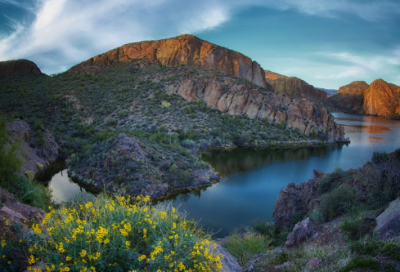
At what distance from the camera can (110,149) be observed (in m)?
22.4

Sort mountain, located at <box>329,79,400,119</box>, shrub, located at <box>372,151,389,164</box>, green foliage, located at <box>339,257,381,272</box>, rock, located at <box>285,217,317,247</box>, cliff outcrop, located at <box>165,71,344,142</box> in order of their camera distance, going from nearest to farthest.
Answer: green foliage, located at <box>339,257,381,272</box>, rock, located at <box>285,217,317,247</box>, shrub, located at <box>372,151,389,164</box>, cliff outcrop, located at <box>165,71,344,142</box>, mountain, located at <box>329,79,400,119</box>

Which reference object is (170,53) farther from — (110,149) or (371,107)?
(371,107)

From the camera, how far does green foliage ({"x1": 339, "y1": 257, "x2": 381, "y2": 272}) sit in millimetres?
4207

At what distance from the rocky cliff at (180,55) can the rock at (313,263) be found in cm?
7070

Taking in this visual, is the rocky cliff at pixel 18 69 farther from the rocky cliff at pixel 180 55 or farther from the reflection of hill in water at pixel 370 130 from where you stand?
the reflection of hill in water at pixel 370 130

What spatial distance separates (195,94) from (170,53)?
93.1 ft

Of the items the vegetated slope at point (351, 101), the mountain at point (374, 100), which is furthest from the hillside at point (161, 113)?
the vegetated slope at point (351, 101)

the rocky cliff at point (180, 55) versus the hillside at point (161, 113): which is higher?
the rocky cliff at point (180, 55)

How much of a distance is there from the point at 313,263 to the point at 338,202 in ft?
18.4

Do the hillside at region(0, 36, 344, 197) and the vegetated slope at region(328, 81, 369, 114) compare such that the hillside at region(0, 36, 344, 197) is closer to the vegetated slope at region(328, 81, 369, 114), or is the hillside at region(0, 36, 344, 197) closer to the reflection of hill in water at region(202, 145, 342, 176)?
the reflection of hill in water at region(202, 145, 342, 176)

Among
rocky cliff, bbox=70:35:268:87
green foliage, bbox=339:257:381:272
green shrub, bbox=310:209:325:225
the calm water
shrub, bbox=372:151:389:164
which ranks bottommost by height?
the calm water

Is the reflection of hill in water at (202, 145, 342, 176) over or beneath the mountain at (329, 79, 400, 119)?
beneath

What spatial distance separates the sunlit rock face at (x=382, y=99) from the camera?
12888 centimetres

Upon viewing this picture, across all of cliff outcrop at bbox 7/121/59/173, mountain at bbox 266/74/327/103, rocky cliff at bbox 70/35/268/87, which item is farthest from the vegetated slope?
cliff outcrop at bbox 7/121/59/173
